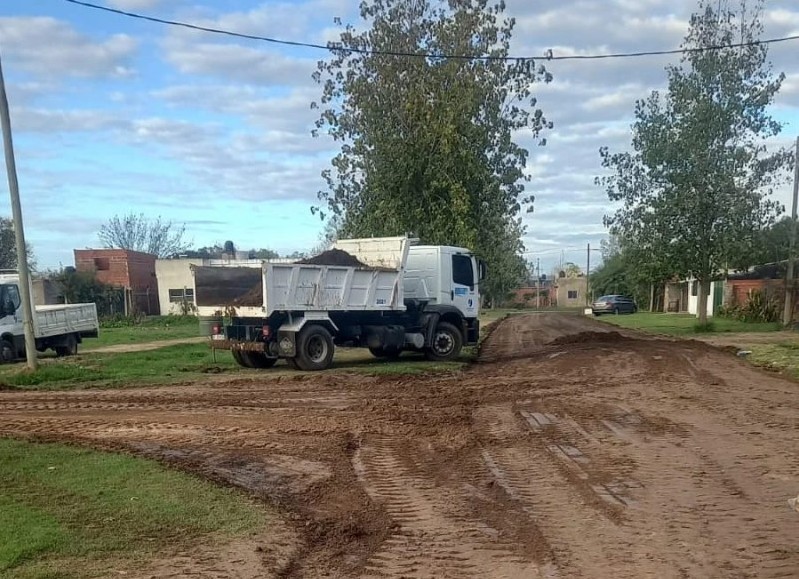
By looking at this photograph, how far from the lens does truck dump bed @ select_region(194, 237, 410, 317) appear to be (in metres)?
16.2

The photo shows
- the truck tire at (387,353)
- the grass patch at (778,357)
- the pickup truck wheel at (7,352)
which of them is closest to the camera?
the grass patch at (778,357)

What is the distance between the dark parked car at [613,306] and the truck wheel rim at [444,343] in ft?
133

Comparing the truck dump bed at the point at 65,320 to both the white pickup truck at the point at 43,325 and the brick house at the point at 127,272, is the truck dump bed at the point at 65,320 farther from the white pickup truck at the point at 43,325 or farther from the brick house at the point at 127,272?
the brick house at the point at 127,272

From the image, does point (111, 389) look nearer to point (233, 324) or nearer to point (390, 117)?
point (233, 324)

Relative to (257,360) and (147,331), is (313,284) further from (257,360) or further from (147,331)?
(147,331)

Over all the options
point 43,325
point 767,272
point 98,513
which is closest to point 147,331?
point 43,325

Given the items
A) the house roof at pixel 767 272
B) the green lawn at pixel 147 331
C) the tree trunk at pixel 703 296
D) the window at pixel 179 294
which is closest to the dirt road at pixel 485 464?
the tree trunk at pixel 703 296

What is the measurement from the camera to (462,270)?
65.1ft

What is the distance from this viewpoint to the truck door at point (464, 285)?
1966 centimetres

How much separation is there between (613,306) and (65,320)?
147 feet

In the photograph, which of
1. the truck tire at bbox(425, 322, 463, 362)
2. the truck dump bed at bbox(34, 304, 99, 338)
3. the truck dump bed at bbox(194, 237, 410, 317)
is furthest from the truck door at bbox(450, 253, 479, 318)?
the truck dump bed at bbox(34, 304, 99, 338)

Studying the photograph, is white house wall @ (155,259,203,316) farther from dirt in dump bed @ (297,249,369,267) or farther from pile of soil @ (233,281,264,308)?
pile of soil @ (233,281,264,308)

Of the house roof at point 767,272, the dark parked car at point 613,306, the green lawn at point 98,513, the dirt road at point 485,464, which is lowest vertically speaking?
the dark parked car at point 613,306

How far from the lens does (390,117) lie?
23531mm
